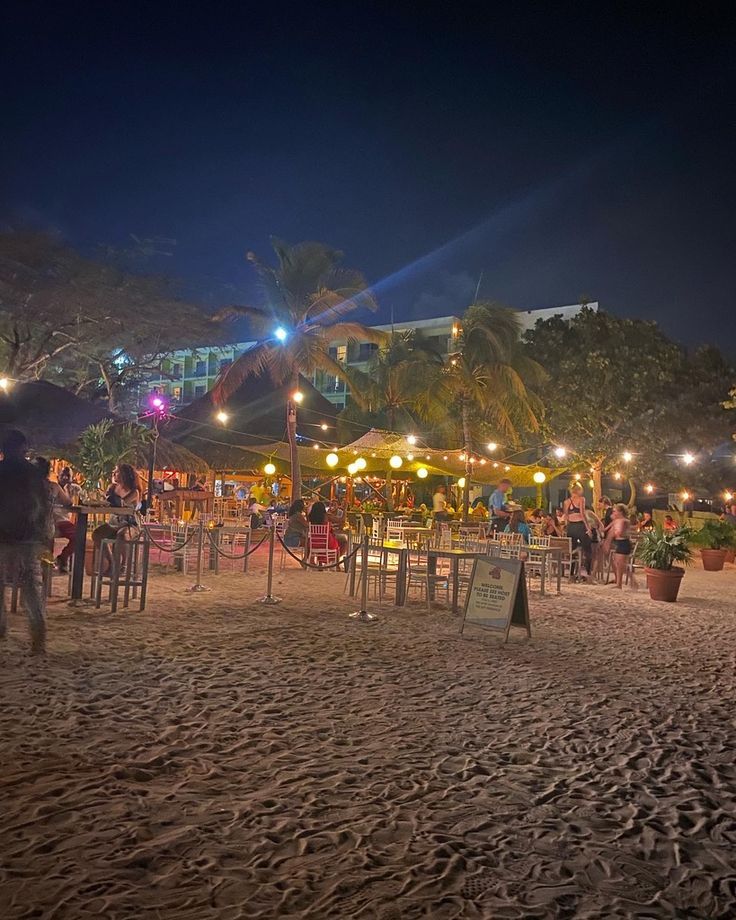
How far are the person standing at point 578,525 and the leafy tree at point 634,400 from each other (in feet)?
41.5

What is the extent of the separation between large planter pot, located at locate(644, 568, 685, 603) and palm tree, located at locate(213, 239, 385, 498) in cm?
1066

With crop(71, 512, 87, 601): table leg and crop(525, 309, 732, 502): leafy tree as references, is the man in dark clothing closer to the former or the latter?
crop(71, 512, 87, 601): table leg

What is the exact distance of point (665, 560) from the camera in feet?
36.6

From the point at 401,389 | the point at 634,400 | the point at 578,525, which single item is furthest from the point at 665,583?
the point at 401,389

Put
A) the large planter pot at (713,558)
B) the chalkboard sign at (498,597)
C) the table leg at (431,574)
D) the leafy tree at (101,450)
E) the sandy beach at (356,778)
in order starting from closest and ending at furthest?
the sandy beach at (356,778)
the chalkboard sign at (498,597)
the table leg at (431,574)
the leafy tree at (101,450)
the large planter pot at (713,558)

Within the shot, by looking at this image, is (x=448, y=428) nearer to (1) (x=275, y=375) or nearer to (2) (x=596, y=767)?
(1) (x=275, y=375)

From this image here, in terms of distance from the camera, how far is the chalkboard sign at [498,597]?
7.48 metres

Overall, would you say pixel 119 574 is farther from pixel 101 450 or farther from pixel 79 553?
pixel 101 450

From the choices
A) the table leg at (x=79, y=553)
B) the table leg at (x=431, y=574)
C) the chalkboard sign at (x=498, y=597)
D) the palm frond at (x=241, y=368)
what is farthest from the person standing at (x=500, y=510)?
the table leg at (x=79, y=553)

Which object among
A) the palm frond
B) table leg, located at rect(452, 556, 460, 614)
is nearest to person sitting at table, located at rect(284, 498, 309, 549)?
the palm frond

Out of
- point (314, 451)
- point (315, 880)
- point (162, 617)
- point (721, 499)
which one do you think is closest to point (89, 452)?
point (162, 617)

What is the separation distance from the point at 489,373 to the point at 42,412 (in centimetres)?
1785

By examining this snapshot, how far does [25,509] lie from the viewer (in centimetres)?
573

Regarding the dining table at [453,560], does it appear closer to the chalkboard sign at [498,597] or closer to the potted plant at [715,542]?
the chalkboard sign at [498,597]
